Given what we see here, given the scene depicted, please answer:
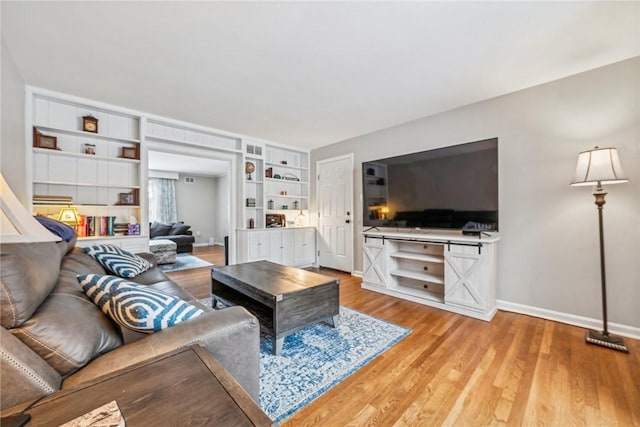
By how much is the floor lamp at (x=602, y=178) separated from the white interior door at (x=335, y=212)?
280cm

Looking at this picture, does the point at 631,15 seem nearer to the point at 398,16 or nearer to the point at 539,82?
the point at 539,82

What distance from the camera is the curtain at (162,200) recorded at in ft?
24.1

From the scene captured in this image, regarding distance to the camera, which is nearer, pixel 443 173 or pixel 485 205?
pixel 485 205

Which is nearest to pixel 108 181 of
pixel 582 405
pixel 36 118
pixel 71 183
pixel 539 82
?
pixel 71 183

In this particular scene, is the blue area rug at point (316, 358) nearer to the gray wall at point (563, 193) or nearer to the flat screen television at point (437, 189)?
the flat screen television at point (437, 189)

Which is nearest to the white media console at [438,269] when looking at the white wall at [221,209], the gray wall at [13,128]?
the gray wall at [13,128]

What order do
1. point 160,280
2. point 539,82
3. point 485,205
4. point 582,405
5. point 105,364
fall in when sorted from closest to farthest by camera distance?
point 105,364 < point 582,405 < point 160,280 < point 539,82 < point 485,205

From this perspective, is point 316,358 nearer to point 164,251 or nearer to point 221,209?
point 164,251

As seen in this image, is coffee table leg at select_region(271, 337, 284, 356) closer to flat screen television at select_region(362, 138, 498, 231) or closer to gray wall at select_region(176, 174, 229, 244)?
flat screen television at select_region(362, 138, 498, 231)

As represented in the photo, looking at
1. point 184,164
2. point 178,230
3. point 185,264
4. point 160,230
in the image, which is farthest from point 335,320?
point 160,230

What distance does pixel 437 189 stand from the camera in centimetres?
305

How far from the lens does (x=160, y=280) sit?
2.28 metres

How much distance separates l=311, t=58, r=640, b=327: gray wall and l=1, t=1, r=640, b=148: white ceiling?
0.68 ft

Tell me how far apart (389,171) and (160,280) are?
2920mm
